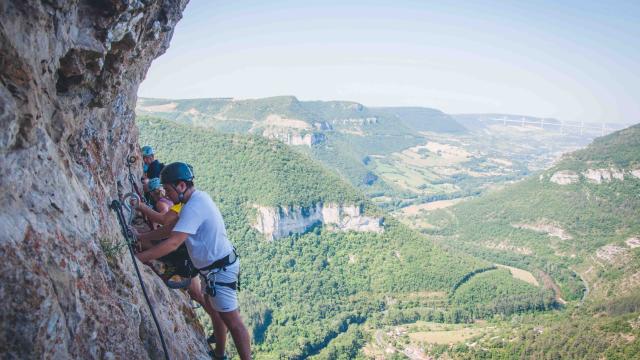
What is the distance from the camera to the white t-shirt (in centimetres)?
527

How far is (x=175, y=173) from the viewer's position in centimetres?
569

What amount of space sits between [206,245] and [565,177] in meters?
136

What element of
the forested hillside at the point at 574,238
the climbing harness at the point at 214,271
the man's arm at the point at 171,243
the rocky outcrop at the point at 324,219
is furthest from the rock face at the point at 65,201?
the rocky outcrop at the point at 324,219

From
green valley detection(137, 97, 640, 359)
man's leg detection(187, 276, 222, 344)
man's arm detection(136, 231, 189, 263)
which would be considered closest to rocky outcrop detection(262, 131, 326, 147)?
green valley detection(137, 97, 640, 359)

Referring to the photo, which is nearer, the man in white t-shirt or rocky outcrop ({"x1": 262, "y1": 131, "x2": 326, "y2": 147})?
the man in white t-shirt

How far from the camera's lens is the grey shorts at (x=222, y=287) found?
598cm

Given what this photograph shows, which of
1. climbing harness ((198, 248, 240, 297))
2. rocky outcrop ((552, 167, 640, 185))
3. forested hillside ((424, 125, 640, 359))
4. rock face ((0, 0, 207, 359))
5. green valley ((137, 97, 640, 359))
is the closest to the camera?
rock face ((0, 0, 207, 359))

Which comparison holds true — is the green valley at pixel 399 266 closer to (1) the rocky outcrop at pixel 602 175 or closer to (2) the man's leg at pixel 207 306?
(1) the rocky outcrop at pixel 602 175

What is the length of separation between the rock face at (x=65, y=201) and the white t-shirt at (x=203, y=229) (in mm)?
972

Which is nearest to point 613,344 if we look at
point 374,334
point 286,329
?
point 374,334

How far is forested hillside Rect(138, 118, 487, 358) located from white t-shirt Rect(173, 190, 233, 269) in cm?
5212

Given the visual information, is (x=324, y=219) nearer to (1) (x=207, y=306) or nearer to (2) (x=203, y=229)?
(1) (x=207, y=306)

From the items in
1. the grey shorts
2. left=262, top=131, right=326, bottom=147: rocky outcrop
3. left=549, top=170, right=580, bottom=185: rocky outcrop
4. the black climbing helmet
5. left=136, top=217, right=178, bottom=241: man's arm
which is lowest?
left=549, top=170, right=580, bottom=185: rocky outcrop

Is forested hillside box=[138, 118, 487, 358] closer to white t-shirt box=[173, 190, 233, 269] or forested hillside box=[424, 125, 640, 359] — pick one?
forested hillside box=[424, 125, 640, 359]
